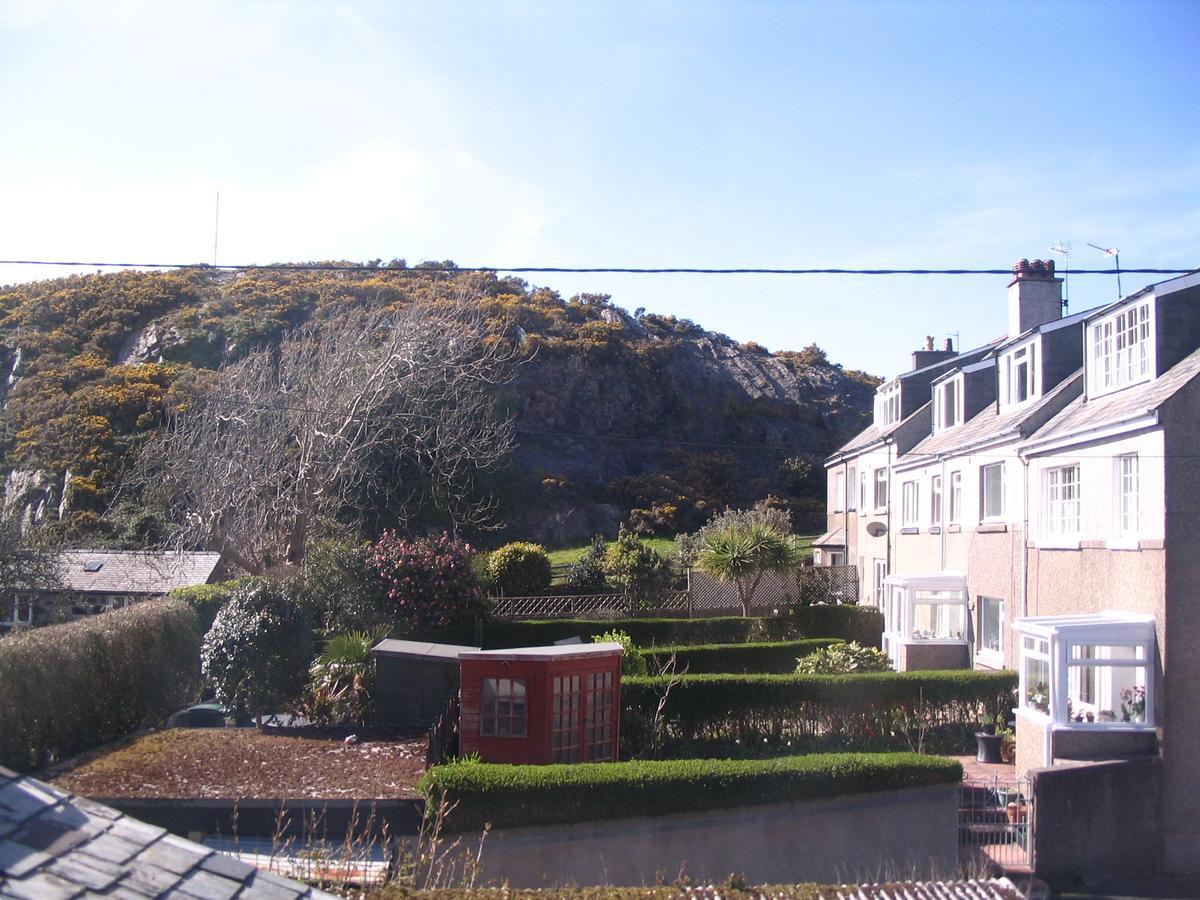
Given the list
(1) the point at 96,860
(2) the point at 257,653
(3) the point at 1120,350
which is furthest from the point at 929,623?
(1) the point at 96,860

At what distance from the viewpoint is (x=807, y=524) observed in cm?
5062

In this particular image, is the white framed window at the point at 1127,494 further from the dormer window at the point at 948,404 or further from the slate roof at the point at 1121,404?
the dormer window at the point at 948,404

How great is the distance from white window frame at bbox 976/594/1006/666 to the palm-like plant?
8951 mm

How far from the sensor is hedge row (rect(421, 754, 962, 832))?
1211 cm

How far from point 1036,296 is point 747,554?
10.9m

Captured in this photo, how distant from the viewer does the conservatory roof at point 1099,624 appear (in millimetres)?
13742

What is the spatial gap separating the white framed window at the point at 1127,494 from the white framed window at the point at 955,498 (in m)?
8.56

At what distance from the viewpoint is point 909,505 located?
28297 millimetres

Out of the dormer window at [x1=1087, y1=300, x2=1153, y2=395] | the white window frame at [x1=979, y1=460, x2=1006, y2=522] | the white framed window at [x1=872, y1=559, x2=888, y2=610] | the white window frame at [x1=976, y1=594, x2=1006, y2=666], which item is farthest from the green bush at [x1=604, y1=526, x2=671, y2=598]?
the dormer window at [x1=1087, y1=300, x2=1153, y2=395]

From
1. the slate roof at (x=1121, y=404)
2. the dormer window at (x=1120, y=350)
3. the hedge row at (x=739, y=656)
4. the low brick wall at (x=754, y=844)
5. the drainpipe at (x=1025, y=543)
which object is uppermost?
the dormer window at (x=1120, y=350)

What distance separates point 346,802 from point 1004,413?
16457 mm

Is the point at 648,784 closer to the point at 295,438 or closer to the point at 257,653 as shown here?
the point at 257,653

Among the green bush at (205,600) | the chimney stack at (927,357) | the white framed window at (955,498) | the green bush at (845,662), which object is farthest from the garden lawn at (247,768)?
the chimney stack at (927,357)

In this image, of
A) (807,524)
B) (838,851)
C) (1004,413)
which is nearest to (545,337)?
(807,524)
